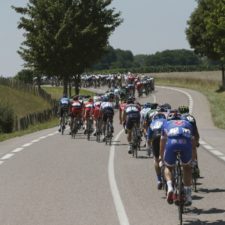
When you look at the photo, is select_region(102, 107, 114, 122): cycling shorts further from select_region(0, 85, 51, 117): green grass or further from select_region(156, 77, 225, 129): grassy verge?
select_region(0, 85, 51, 117): green grass

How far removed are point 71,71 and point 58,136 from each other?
26.5 m

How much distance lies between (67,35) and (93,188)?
4151cm

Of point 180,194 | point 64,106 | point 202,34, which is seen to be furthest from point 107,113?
point 202,34

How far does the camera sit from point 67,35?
5397cm

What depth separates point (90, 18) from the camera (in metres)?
54.9

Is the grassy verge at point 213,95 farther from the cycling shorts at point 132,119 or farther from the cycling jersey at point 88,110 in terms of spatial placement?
the cycling shorts at point 132,119

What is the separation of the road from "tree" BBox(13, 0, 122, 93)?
1221 inches

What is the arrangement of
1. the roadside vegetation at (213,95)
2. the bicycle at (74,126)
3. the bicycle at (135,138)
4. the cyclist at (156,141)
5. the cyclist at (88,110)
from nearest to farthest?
the cyclist at (156,141) → the bicycle at (135,138) → the cyclist at (88,110) → the bicycle at (74,126) → the roadside vegetation at (213,95)

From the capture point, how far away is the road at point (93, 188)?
32.9ft

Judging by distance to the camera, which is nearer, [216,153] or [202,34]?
[216,153]

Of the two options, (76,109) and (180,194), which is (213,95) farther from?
(180,194)

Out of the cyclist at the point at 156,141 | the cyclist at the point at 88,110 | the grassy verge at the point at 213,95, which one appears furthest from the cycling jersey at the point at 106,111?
the cyclist at the point at 156,141

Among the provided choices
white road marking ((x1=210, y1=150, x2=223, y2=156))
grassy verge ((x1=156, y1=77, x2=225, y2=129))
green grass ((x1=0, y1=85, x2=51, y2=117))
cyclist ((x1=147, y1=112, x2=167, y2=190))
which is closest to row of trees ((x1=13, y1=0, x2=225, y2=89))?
grassy verge ((x1=156, y1=77, x2=225, y2=129))

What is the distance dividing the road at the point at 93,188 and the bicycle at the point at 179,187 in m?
0.27
